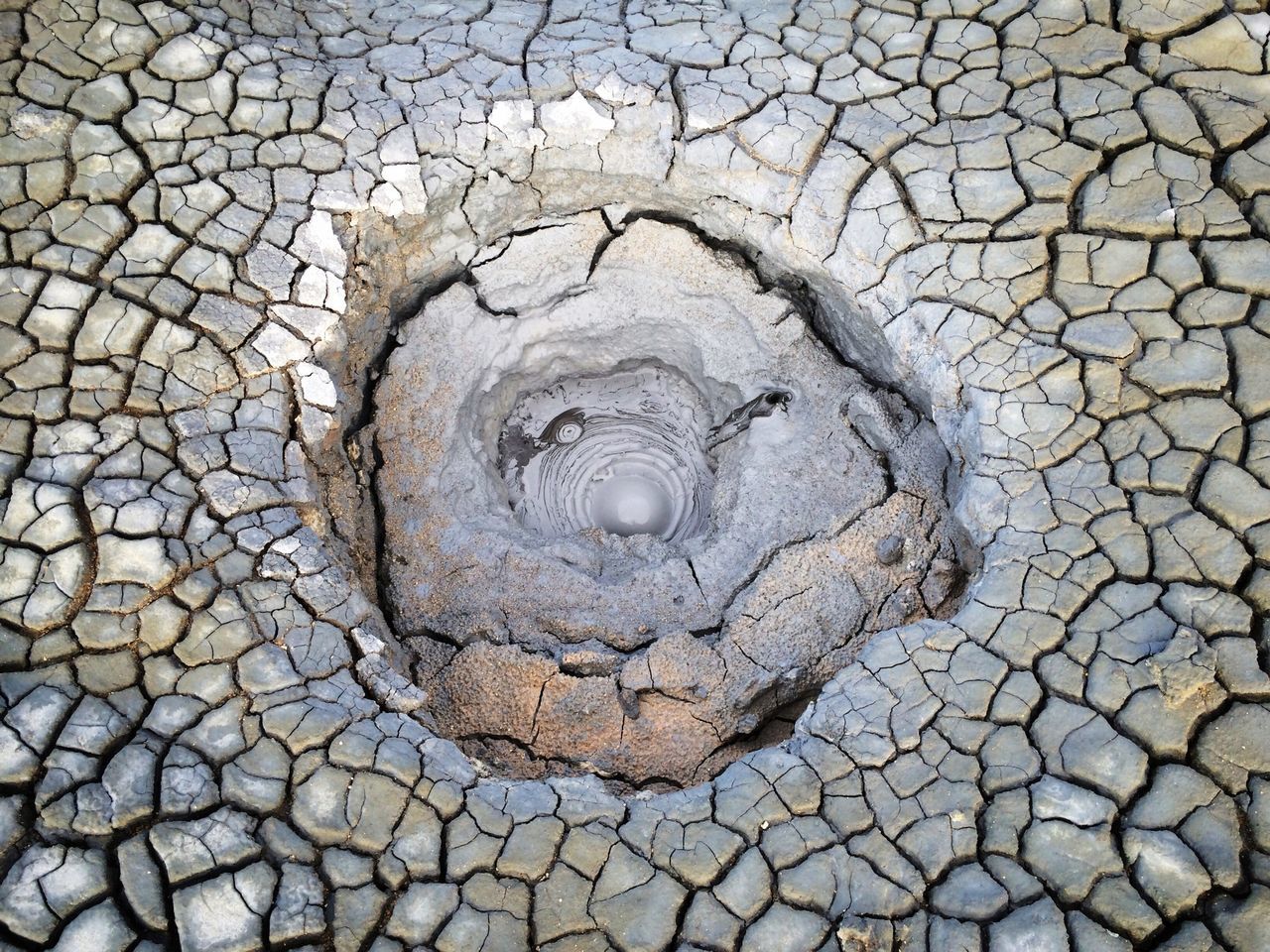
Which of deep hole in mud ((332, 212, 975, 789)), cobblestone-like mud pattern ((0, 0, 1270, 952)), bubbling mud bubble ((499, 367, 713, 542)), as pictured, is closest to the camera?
cobblestone-like mud pattern ((0, 0, 1270, 952))

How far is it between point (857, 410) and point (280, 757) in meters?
1.96

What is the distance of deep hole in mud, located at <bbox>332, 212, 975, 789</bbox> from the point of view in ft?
9.79

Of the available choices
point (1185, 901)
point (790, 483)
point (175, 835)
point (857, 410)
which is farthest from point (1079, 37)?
point (175, 835)

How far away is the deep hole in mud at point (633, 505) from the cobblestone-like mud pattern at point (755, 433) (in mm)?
102

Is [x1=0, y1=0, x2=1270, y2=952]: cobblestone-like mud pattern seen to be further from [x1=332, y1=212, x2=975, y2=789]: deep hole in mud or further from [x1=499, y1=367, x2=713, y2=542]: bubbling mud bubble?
[x1=499, y1=367, x2=713, y2=542]: bubbling mud bubble

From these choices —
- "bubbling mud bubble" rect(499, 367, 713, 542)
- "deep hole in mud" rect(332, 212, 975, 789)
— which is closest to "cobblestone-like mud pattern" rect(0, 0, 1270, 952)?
"deep hole in mud" rect(332, 212, 975, 789)

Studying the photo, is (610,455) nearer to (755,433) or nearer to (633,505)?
(633,505)

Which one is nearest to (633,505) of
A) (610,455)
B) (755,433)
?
(610,455)

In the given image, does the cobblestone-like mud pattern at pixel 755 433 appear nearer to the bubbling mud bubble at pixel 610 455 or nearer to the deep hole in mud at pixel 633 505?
the deep hole in mud at pixel 633 505

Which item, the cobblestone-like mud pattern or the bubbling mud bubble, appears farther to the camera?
the bubbling mud bubble

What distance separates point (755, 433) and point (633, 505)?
21.6 inches

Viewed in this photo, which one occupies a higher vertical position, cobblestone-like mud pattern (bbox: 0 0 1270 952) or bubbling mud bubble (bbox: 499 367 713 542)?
cobblestone-like mud pattern (bbox: 0 0 1270 952)

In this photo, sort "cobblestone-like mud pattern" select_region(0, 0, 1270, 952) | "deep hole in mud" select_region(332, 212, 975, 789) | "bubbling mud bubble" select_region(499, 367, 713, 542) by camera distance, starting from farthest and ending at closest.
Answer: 1. "bubbling mud bubble" select_region(499, 367, 713, 542)
2. "deep hole in mud" select_region(332, 212, 975, 789)
3. "cobblestone-like mud pattern" select_region(0, 0, 1270, 952)

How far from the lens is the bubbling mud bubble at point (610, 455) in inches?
147
